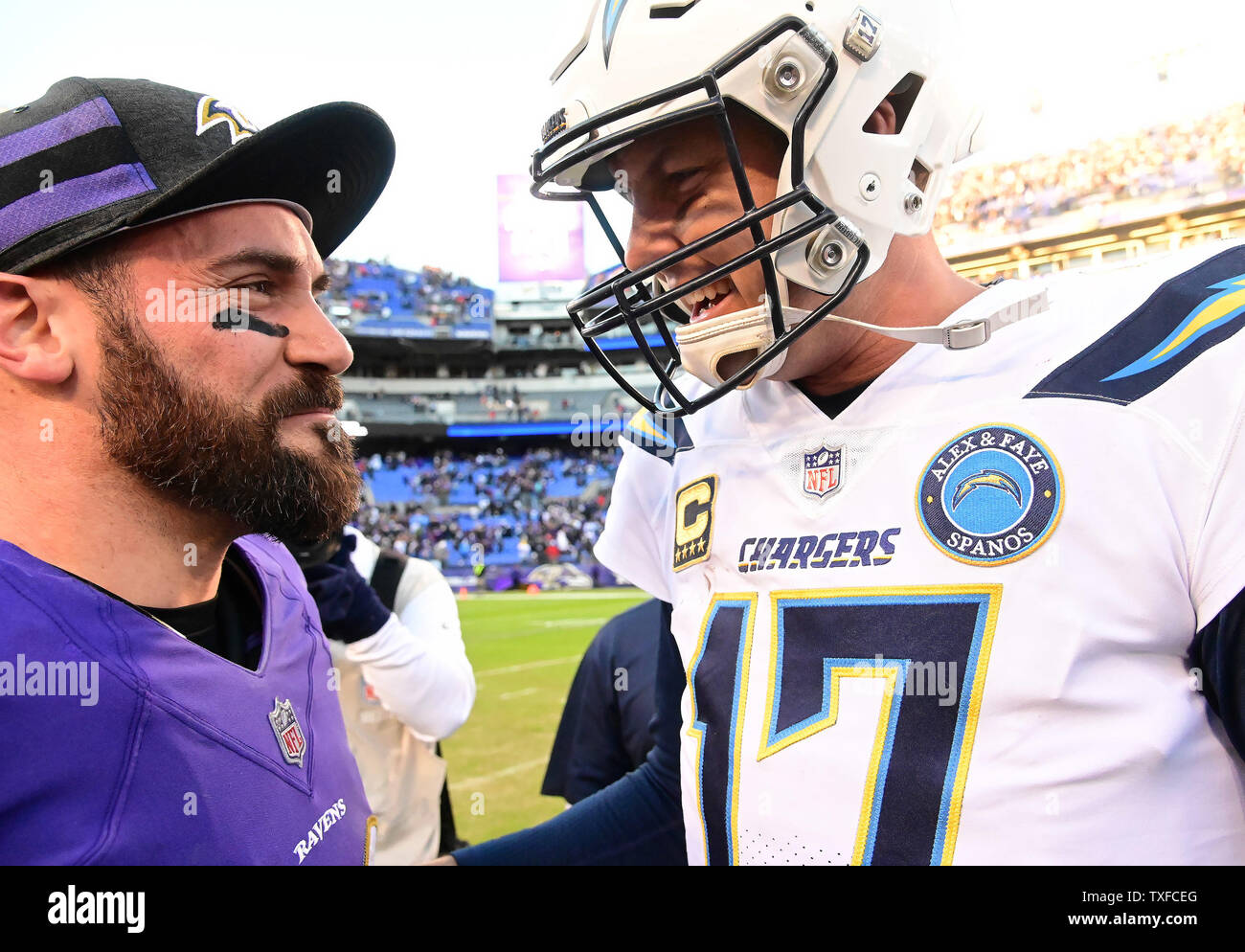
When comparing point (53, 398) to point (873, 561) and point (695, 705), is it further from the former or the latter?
point (873, 561)

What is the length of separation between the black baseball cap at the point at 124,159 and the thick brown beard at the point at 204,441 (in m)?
0.12

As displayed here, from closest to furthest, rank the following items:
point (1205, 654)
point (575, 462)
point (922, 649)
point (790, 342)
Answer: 1. point (1205, 654)
2. point (922, 649)
3. point (790, 342)
4. point (575, 462)

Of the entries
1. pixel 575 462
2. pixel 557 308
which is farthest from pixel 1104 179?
pixel 557 308

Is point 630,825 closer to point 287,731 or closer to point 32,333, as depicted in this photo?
point 287,731

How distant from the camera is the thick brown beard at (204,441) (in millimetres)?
1100

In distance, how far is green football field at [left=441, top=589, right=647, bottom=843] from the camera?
512 cm

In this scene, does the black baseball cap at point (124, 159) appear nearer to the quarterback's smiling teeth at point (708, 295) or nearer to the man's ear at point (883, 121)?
the quarterback's smiling teeth at point (708, 295)

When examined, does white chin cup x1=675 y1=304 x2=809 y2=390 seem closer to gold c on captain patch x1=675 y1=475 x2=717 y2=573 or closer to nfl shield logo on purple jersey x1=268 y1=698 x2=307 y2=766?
gold c on captain patch x1=675 y1=475 x2=717 y2=573

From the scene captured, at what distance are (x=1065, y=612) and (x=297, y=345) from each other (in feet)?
3.63

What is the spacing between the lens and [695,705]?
125 cm

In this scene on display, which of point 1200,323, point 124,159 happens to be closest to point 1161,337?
point 1200,323

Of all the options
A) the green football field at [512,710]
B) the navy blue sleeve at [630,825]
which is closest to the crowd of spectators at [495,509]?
the green football field at [512,710]

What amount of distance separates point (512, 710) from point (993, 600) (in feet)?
24.8

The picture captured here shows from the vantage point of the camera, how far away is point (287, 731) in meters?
1.21
